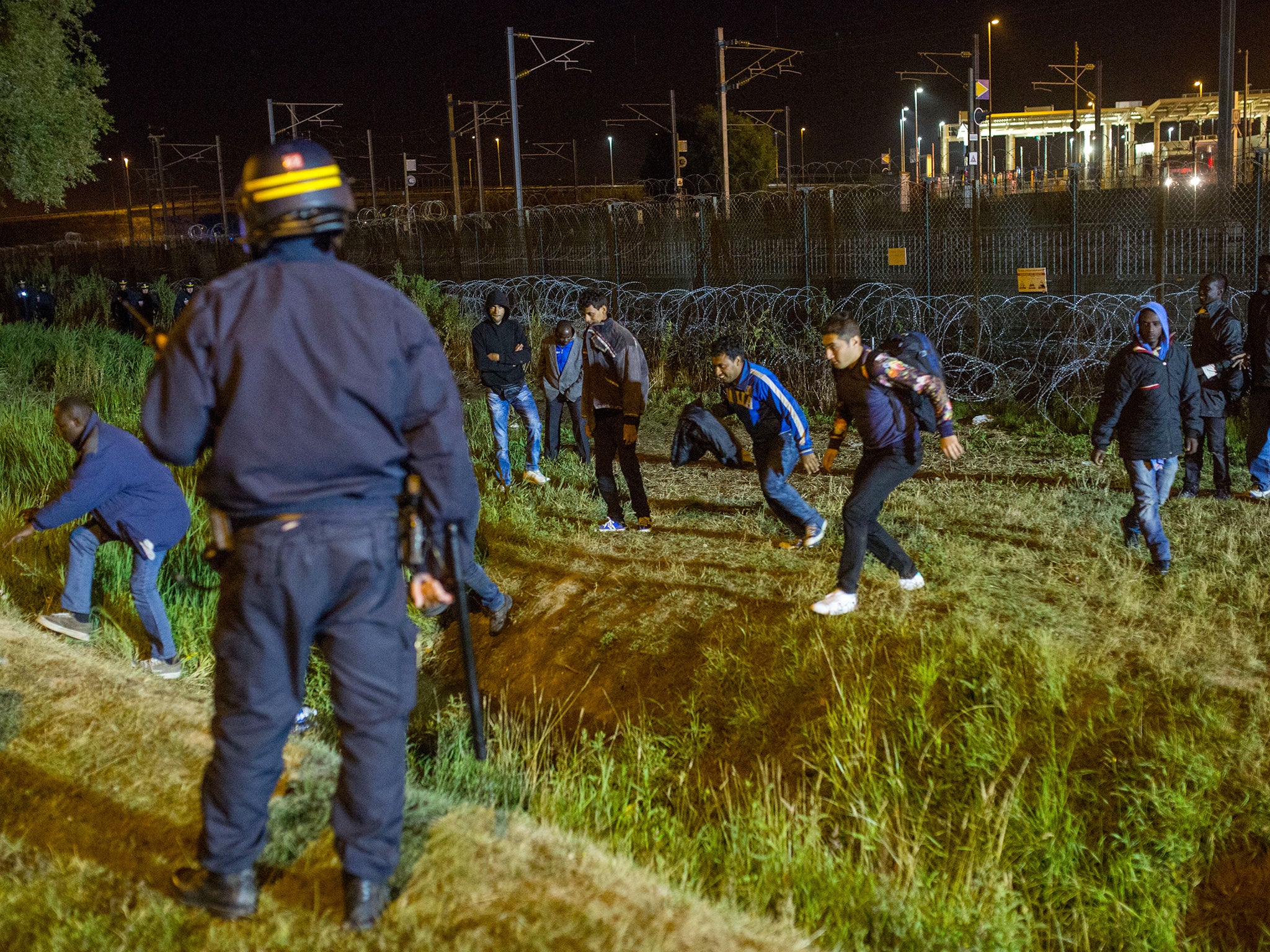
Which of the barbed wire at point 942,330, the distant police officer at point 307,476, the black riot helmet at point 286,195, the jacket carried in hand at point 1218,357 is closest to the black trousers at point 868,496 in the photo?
the jacket carried in hand at point 1218,357

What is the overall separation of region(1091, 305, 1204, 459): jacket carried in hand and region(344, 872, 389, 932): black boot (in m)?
5.22

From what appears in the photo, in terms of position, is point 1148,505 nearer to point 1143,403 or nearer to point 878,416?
point 1143,403

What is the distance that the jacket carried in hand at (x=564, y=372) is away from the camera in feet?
33.3

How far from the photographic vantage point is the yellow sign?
1257 cm

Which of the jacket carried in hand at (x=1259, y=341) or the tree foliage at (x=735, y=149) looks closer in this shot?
the jacket carried in hand at (x=1259, y=341)

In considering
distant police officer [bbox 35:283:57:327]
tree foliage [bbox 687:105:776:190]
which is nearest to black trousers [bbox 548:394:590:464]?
distant police officer [bbox 35:283:57:327]

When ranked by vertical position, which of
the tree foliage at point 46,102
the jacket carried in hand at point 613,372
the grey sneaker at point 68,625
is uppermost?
the tree foliage at point 46,102

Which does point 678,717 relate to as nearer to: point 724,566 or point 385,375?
point 724,566

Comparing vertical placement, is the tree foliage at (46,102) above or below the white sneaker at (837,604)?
above

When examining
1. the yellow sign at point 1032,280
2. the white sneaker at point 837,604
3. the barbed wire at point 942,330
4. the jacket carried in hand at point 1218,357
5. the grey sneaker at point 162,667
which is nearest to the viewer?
the grey sneaker at point 162,667

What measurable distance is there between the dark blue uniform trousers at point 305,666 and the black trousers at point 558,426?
7507mm

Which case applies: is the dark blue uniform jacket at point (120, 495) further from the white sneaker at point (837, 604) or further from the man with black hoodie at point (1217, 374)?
the man with black hoodie at point (1217, 374)

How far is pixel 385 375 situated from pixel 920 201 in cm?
1432

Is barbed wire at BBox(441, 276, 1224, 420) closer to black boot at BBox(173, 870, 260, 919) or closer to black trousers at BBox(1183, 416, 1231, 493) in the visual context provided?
black trousers at BBox(1183, 416, 1231, 493)
